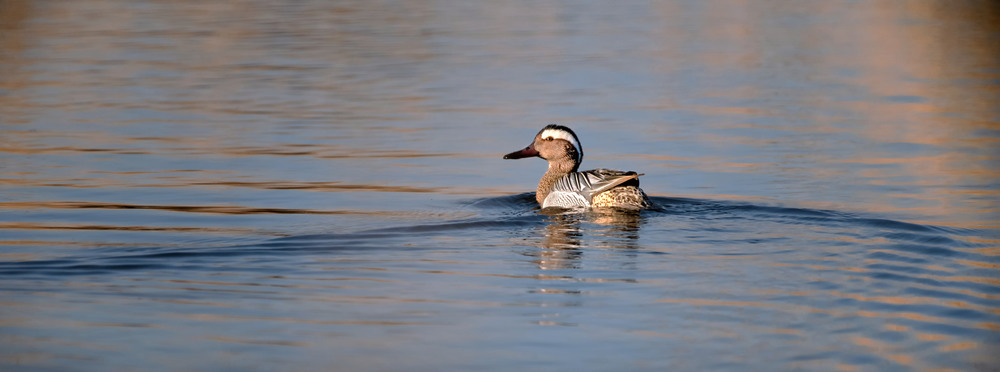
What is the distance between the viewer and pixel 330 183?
13.2 metres

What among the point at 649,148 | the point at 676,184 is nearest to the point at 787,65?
the point at 649,148

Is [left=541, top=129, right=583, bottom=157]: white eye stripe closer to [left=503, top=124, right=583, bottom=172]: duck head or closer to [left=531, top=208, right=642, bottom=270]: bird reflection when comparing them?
[left=503, top=124, right=583, bottom=172]: duck head

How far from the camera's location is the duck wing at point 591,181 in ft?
37.0

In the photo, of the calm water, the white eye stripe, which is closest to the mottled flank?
the calm water

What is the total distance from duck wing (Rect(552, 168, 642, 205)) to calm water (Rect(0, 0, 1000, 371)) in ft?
1.32

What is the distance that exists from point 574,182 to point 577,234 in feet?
5.32

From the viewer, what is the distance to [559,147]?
42.2ft

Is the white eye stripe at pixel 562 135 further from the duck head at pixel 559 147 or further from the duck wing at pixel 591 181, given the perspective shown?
the duck wing at pixel 591 181

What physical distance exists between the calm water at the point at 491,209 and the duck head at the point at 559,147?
0.62 meters

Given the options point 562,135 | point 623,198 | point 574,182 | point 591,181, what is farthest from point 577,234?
point 562,135

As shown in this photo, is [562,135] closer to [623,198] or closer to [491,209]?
[491,209]

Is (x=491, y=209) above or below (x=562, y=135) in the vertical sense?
below

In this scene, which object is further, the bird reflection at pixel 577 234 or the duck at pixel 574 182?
the duck at pixel 574 182

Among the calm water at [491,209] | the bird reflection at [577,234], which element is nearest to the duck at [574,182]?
the bird reflection at [577,234]
